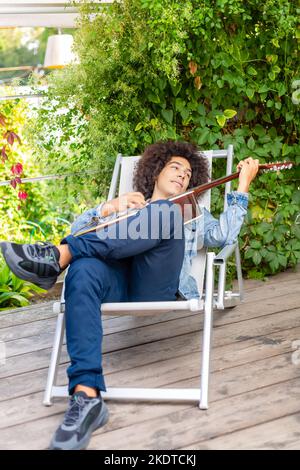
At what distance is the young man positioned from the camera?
103 inches

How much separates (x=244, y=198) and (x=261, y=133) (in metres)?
1.12

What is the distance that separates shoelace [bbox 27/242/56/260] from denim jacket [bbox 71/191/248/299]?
35cm

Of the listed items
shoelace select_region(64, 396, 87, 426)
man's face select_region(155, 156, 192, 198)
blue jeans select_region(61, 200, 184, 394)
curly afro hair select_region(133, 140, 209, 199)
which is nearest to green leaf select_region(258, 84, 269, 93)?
curly afro hair select_region(133, 140, 209, 199)

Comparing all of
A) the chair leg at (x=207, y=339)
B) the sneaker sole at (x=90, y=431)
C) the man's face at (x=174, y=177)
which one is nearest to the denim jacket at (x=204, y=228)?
the man's face at (x=174, y=177)

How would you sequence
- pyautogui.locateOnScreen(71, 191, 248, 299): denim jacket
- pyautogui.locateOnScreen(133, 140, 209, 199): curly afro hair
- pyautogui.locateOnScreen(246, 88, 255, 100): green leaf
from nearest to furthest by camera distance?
1. pyautogui.locateOnScreen(71, 191, 248, 299): denim jacket
2. pyautogui.locateOnScreen(133, 140, 209, 199): curly afro hair
3. pyautogui.locateOnScreen(246, 88, 255, 100): green leaf

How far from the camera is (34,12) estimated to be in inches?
178

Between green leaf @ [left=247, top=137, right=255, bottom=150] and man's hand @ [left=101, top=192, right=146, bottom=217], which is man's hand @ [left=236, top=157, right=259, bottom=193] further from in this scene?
green leaf @ [left=247, top=137, right=255, bottom=150]

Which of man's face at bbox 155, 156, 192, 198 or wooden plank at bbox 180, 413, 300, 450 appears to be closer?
wooden plank at bbox 180, 413, 300, 450

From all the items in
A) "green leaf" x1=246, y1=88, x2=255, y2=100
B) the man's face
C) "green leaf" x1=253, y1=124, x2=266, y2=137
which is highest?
"green leaf" x1=246, y1=88, x2=255, y2=100

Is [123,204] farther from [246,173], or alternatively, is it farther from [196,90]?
[196,90]

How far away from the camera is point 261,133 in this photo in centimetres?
434

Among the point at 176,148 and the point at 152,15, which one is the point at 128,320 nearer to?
the point at 176,148

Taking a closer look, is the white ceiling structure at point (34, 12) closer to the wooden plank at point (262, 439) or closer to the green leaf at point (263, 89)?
the green leaf at point (263, 89)

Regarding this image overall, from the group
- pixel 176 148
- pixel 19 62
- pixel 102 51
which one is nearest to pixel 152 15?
pixel 102 51
